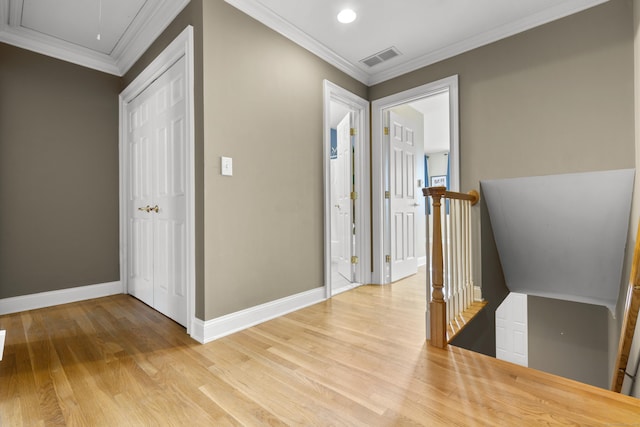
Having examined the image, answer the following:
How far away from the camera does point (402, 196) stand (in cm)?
368

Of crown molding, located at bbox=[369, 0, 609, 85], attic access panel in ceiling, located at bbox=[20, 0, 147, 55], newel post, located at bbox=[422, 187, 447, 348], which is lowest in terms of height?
newel post, located at bbox=[422, 187, 447, 348]

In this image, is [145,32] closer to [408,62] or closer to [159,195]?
[159,195]

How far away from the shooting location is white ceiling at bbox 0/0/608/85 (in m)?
2.23

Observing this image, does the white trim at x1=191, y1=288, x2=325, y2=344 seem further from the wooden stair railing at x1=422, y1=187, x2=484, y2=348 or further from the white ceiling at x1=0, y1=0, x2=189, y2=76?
the white ceiling at x1=0, y1=0, x2=189, y2=76

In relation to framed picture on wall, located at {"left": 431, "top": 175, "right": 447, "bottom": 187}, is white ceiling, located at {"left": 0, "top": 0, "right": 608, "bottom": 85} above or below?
above

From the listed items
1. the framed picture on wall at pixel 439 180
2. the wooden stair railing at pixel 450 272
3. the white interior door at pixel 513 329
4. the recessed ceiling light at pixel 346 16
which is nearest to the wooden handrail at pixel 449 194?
the wooden stair railing at pixel 450 272

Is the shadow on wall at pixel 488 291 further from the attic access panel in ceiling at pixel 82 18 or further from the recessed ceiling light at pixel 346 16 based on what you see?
the attic access panel in ceiling at pixel 82 18

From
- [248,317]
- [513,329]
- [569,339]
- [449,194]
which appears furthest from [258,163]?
[569,339]

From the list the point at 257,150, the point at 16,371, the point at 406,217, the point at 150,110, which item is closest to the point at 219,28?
the point at 257,150

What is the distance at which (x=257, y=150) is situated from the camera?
2.26 m

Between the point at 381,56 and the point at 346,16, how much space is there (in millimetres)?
728

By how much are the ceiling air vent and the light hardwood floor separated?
246 cm

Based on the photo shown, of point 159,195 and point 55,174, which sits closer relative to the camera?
point 159,195

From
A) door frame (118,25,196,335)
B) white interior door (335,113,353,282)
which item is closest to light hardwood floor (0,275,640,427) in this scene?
door frame (118,25,196,335)
